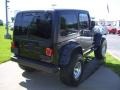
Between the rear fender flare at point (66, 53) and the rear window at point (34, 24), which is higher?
the rear window at point (34, 24)

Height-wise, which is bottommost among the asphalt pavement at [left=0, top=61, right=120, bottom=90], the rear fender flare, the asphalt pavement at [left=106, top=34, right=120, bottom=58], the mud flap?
the asphalt pavement at [left=0, top=61, right=120, bottom=90]

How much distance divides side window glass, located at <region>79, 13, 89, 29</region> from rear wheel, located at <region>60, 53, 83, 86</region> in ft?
4.32

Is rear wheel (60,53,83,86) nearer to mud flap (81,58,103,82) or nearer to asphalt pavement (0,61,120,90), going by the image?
asphalt pavement (0,61,120,90)

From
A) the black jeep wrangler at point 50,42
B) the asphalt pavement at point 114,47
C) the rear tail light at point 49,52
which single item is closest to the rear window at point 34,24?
the black jeep wrangler at point 50,42

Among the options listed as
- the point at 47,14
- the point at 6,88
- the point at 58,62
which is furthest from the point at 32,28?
the point at 6,88

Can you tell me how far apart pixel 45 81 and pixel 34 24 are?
70.7 inches

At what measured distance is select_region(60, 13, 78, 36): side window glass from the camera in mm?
6545

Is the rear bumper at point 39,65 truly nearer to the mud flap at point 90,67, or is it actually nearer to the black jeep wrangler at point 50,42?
the black jeep wrangler at point 50,42

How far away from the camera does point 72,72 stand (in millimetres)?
6691

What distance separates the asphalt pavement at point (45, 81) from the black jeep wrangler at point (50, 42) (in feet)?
1.28

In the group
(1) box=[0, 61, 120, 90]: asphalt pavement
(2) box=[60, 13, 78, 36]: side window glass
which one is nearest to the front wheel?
(1) box=[0, 61, 120, 90]: asphalt pavement

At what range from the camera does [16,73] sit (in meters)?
8.16

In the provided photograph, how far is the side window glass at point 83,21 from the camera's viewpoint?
26.2 feet

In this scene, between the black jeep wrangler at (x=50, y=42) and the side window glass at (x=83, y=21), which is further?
the side window glass at (x=83, y=21)
